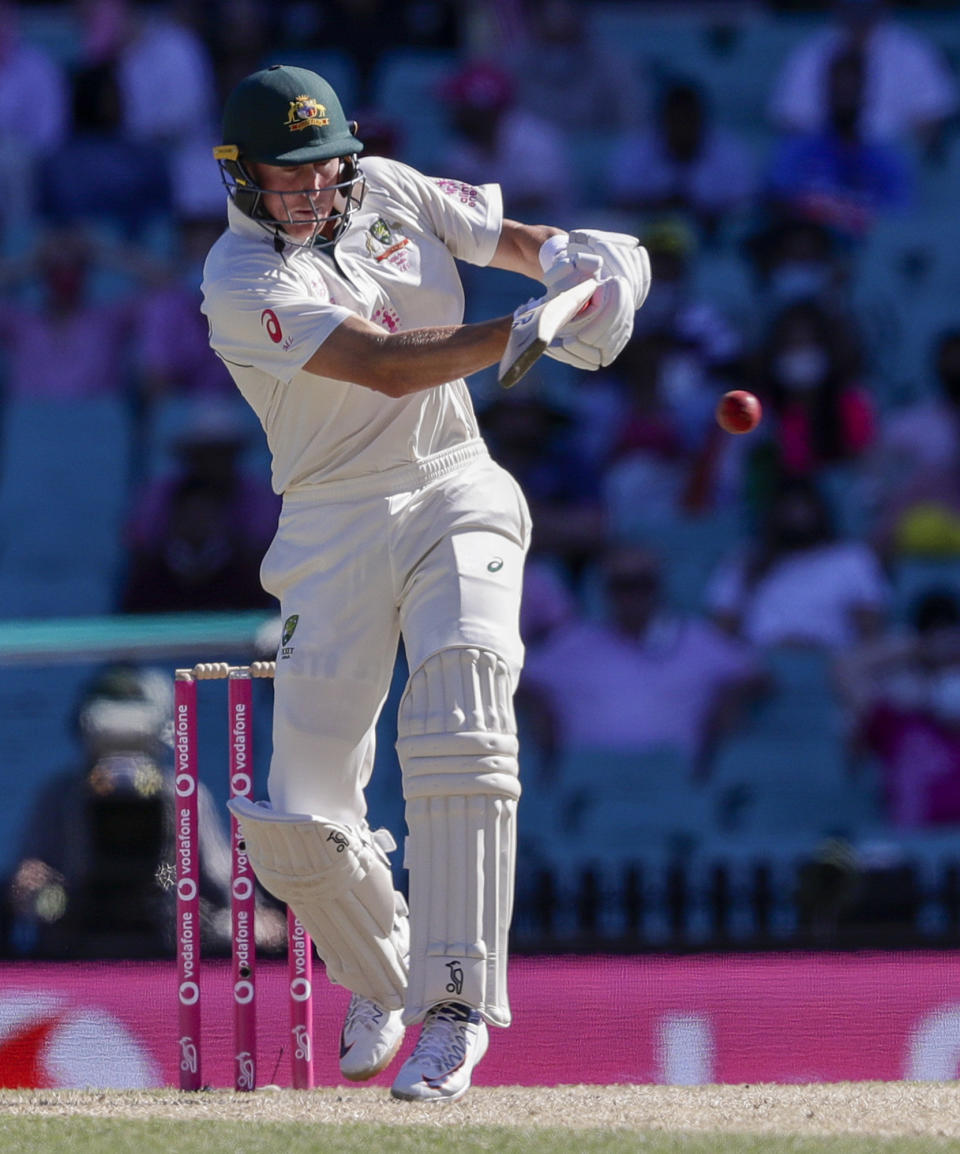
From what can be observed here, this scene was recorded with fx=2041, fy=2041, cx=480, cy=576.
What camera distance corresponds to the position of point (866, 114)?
307 inches

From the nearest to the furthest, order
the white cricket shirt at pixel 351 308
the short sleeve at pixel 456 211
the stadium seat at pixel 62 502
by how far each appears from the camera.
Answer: the white cricket shirt at pixel 351 308 → the short sleeve at pixel 456 211 → the stadium seat at pixel 62 502

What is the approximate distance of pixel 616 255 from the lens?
324 cm

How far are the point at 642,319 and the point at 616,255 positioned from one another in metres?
4.10

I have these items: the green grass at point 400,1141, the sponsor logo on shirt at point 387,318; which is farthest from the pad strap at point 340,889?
the sponsor logo on shirt at point 387,318

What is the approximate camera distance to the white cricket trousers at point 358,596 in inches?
127

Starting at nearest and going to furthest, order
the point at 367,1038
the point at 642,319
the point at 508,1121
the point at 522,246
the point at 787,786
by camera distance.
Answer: the point at 508,1121, the point at 367,1038, the point at 522,246, the point at 787,786, the point at 642,319

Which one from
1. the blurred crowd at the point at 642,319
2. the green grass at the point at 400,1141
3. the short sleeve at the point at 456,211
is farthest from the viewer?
the blurred crowd at the point at 642,319

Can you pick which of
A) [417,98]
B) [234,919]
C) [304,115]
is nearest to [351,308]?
[304,115]

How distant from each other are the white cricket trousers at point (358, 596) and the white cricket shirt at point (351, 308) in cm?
6

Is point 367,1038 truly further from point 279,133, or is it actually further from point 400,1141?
point 279,133

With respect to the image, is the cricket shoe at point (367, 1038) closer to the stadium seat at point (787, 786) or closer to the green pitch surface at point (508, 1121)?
the green pitch surface at point (508, 1121)

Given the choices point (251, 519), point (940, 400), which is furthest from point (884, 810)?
point (251, 519)

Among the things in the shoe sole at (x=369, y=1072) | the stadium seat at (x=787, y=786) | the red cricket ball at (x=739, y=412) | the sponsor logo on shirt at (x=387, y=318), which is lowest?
the shoe sole at (x=369, y=1072)

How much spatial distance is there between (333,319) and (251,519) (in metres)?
3.80
